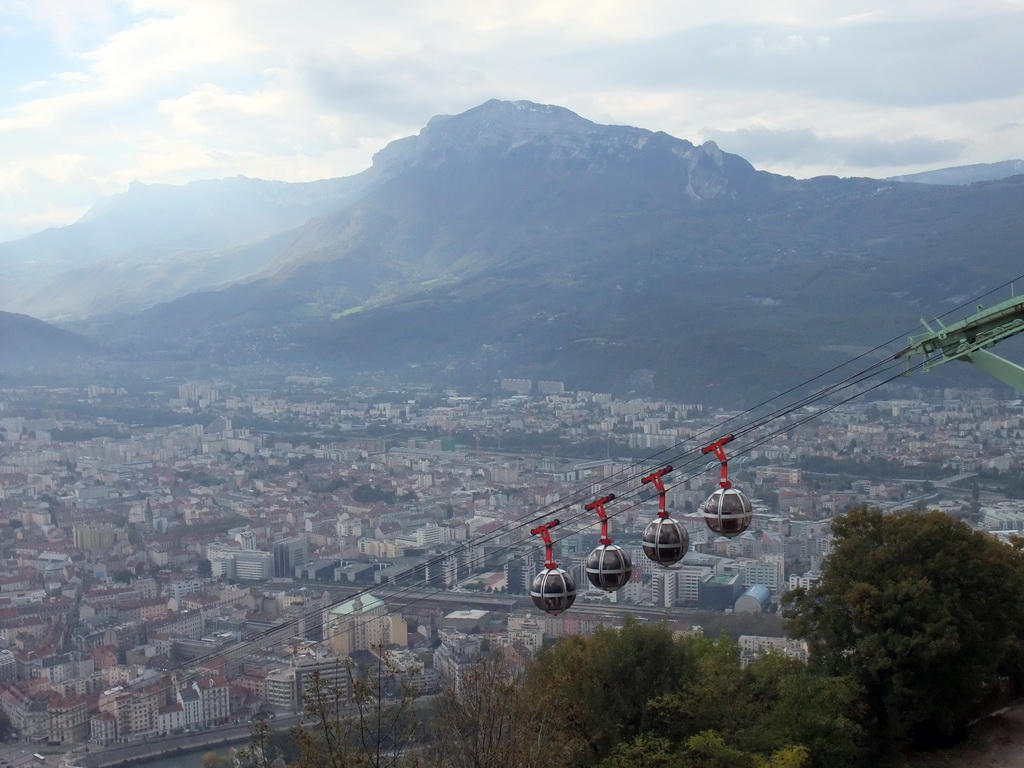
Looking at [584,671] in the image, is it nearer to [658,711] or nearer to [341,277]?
[658,711]

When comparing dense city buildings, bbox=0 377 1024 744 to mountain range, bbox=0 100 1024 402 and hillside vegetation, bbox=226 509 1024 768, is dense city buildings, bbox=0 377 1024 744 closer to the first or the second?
hillside vegetation, bbox=226 509 1024 768

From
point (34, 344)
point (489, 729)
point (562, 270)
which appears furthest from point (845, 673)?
point (562, 270)

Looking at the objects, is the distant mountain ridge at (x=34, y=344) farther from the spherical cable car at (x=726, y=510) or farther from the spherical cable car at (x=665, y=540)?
the spherical cable car at (x=726, y=510)

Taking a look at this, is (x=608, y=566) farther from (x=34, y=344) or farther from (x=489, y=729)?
(x=34, y=344)

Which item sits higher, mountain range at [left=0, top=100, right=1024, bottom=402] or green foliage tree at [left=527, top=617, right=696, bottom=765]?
mountain range at [left=0, top=100, right=1024, bottom=402]

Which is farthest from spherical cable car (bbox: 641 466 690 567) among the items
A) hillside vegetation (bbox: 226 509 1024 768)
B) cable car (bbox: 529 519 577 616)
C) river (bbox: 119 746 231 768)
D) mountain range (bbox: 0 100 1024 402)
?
mountain range (bbox: 0 100 1024 402)

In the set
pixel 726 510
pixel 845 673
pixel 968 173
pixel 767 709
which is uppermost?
pixel 968 173

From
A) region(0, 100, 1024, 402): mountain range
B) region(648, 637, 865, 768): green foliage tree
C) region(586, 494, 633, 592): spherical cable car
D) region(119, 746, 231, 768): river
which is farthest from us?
region(0, 100, 1024, 402): mountain range
